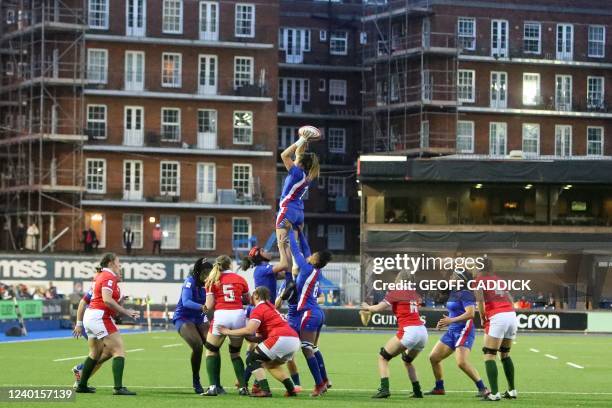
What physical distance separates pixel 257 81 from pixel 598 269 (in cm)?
3375

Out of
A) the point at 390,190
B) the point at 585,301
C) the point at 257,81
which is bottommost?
the point at 585,301

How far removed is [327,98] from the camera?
376 ft

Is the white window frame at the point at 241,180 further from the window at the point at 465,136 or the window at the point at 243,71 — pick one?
the window at the point at 465,136

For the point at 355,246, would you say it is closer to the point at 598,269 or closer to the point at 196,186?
the point at 196,186

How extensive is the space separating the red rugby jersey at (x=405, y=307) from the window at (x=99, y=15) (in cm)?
7130

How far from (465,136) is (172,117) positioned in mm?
22427

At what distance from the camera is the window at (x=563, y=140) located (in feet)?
357

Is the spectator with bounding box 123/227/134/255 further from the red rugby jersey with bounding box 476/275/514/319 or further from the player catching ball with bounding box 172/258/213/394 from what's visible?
the red rugby jersey with bounding box 476/275/514/319

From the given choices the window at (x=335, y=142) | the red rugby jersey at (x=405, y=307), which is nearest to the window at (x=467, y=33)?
the window at (x=335, y=142)

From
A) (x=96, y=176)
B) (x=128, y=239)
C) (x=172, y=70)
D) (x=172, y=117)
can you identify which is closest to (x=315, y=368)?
(x=128, y=239)

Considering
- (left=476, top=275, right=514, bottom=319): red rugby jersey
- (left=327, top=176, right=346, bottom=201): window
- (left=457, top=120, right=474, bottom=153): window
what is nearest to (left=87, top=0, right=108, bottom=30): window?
(left=327, top=176, right=346, bottom=201): window

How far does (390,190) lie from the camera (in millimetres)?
80500

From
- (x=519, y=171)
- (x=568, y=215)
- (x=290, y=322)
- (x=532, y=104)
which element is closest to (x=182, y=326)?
(x=290, y=322)

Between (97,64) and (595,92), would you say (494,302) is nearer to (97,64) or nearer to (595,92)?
(97,64)
